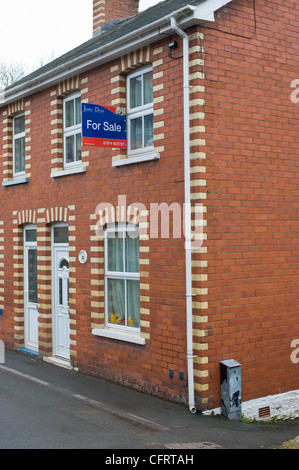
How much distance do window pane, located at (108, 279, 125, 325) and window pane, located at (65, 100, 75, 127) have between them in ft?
11.2

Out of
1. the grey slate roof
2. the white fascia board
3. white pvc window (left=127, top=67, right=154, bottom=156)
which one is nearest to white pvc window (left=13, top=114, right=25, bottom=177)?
the white fascia board

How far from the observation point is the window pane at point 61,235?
37.8 feet

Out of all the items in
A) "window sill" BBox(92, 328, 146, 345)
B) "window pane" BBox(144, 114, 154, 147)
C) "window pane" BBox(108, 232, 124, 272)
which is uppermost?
"window pane" BBox(144, 114, 154, 147)

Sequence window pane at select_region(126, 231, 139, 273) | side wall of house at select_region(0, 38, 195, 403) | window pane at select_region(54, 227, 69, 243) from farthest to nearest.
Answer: window pane at select_region(54, 227, 69, 243) → window pane at select_region(126, 231, 139, 273) → side wall of house at select_region(0, 38, 195, 403)

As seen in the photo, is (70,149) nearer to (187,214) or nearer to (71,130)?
(71,130)

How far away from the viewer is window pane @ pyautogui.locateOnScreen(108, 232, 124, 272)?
998cm

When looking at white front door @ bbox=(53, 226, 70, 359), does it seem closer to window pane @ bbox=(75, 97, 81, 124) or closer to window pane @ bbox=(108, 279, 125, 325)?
window pane @ bbox=(108, 279, 125, 325)

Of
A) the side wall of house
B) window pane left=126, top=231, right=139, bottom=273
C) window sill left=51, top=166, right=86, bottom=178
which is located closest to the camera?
the side wall of house

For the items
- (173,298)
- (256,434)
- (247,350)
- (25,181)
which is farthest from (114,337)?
(25,181)

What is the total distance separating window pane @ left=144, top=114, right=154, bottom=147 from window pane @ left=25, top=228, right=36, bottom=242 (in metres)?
4.34

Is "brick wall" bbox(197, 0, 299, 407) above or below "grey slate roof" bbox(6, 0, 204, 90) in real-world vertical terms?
below

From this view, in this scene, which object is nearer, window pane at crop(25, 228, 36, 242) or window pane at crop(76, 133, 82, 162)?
window pane at crop(76, 133, 82, 162)

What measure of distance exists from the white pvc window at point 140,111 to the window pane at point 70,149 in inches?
74.6

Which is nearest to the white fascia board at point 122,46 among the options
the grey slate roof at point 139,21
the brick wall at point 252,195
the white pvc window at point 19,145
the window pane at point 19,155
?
the grey slate roof at point 139,21
